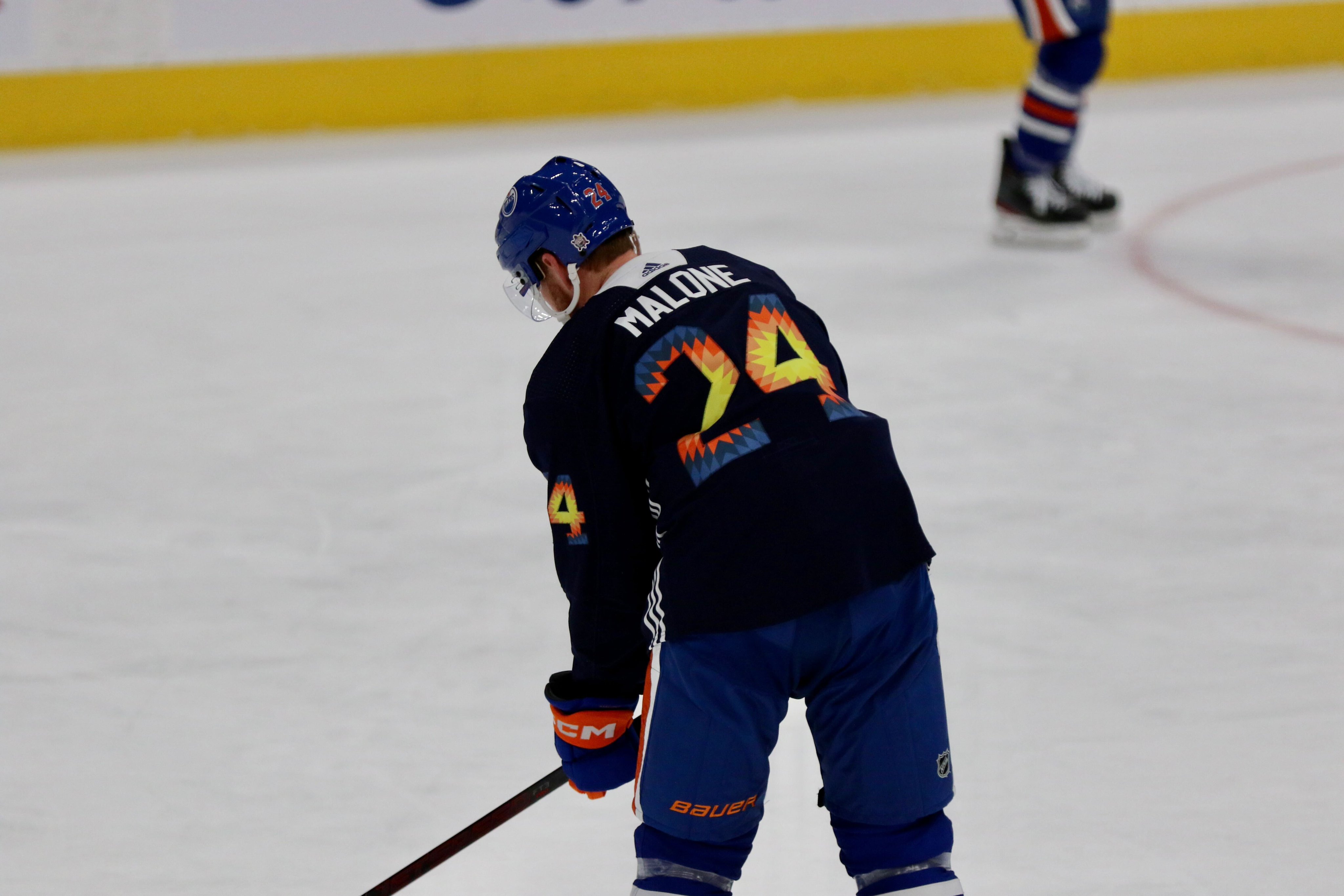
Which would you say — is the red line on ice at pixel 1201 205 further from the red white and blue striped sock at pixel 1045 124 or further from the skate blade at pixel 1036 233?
the red white and blue striped sock at pixel 1045 124

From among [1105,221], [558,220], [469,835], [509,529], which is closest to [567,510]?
[558,220]

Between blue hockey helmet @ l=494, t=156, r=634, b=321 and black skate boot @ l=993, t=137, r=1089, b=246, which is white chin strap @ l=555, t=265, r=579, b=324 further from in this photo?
black skate boot @ l=993, t=137, r=1089, b=246

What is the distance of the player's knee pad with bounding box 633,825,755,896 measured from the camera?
1474 millimetres

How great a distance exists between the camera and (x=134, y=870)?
1.95 m

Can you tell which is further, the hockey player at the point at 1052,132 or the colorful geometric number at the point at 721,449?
the hockey player at the point at 1052,132

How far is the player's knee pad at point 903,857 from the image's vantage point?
1.48 metres

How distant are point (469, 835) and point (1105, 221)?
12.2 feet

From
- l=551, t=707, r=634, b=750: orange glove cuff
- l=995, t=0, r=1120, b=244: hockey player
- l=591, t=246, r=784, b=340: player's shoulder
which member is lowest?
l=995, t=0, r=1120, b=244: hockey player

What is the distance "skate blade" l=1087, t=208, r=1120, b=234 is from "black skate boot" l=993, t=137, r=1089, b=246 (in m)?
0.06

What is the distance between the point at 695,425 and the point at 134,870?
1039 millimetres

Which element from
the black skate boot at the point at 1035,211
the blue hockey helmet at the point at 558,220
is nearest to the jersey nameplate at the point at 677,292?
the blue hockey helmet at the point at 558,220

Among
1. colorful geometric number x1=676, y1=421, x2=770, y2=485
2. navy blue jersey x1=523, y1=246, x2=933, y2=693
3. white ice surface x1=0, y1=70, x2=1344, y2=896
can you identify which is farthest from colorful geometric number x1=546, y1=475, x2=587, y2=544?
white ice surface x1=0, y1=70, x2=1344, y2=896

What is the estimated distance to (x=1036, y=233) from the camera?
471cm

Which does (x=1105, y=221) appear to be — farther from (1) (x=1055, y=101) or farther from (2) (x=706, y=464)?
(2) (x=706, y=464)
